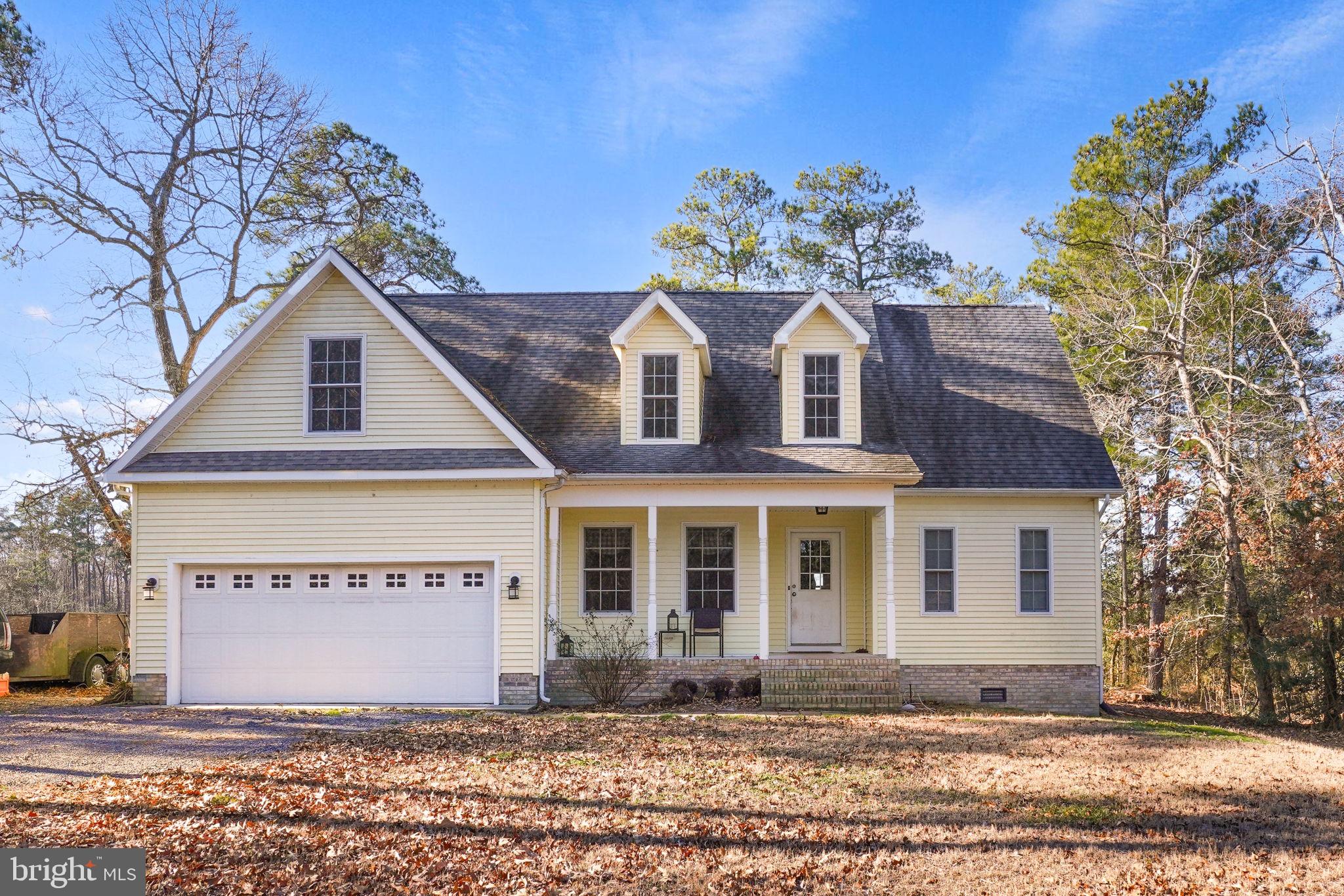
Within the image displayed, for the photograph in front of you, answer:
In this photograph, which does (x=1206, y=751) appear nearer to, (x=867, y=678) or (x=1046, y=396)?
(x=867, y=678)

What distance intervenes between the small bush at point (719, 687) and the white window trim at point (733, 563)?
5.63ft

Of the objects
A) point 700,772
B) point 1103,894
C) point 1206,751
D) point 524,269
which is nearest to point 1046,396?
point 1206,751

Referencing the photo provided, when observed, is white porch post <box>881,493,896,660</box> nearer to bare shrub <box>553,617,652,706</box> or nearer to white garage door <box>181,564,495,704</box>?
bare shrub <box>553,617,652,706</box>

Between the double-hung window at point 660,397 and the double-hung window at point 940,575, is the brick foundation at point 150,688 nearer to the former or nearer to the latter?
the double-hung window at point 660,397

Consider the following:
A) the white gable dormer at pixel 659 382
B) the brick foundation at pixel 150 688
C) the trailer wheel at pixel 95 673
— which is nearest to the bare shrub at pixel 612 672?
the white gable dormer at pixel 659 382

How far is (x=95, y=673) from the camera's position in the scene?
1928cm

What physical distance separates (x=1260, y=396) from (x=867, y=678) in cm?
1179

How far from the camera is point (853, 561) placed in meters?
17.7

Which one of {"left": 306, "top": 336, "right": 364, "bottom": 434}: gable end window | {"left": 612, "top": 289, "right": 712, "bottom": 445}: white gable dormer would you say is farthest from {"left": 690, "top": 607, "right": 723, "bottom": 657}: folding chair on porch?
{"left": 306, "top": 336, "right": 364, "bottom": 434}: gable end window

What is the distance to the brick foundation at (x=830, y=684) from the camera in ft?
48.3

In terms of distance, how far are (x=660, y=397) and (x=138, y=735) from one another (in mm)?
8926

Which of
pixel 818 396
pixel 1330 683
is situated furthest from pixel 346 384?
pixel 1330 683

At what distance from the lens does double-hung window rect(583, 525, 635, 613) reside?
56.0 ft

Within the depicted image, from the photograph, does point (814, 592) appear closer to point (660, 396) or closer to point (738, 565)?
point (738, 565)
